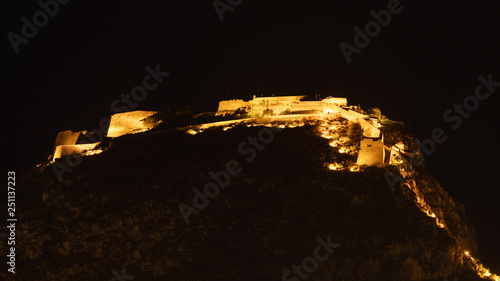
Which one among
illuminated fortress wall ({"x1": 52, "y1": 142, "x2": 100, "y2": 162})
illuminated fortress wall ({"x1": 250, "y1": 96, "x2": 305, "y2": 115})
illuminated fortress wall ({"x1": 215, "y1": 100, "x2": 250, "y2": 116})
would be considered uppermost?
illuminated fortress wall ({"x1": 215, "y1": 100, "x2": 250, "y2": 116})

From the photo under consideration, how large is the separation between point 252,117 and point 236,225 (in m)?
21.7

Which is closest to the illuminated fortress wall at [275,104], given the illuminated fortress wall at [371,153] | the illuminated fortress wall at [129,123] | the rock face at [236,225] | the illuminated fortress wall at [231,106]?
the illuminated fortress wall at [231,106]

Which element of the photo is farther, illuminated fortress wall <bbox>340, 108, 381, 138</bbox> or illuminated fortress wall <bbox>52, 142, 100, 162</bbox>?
illuminated fortress wall <bbox>52, 142, 100, 162</bbox>

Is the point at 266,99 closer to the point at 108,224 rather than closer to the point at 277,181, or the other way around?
the point at 277,181

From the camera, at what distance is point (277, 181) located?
1521 inches

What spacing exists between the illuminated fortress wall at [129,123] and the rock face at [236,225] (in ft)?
49.3

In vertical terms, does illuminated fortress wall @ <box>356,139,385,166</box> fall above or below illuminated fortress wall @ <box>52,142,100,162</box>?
below

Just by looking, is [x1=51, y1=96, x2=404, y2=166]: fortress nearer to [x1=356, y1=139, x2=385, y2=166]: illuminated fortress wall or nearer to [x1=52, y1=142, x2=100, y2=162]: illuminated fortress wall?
[x1=52, y1=142, x2=100, y2=162]: illuminated fortress wall

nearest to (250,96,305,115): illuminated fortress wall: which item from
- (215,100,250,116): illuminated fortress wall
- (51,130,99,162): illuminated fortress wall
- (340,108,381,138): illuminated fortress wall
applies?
(215,100,250,116): illuminated fortress wall

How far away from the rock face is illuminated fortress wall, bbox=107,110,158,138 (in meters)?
15.0

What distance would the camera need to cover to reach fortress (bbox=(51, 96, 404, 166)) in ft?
162

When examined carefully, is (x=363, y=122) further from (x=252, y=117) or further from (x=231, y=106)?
(x=231, y=106)

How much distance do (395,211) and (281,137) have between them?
15131 millimetres

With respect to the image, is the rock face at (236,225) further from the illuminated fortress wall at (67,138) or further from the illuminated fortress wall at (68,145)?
the illuminated fortress wall at (67,138)
